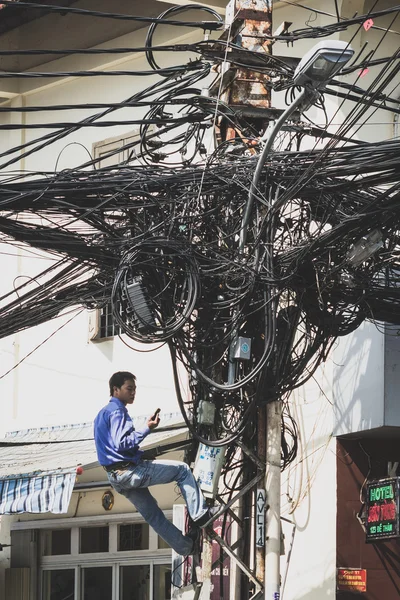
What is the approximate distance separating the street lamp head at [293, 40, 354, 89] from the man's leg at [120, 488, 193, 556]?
3557 millimetres

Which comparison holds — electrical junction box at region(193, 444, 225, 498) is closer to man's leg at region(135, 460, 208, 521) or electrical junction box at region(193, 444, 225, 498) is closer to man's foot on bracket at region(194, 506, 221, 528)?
man's leg at region(135, 460, 208, 521)

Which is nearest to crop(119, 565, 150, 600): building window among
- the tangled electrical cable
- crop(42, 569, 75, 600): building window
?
crop(42, 569, 75, 600): building window

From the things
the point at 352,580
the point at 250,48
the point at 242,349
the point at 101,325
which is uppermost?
the point at 250,48

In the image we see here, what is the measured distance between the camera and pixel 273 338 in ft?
30.8

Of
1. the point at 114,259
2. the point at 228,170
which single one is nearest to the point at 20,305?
the point at 114,259

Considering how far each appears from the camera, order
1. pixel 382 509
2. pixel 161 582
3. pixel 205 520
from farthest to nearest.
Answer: pixel 161 582 → pixel 382 509 → pixel 205 520

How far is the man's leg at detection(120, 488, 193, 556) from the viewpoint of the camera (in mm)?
9773

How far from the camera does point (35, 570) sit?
16109 mm

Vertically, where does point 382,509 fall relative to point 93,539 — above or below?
above

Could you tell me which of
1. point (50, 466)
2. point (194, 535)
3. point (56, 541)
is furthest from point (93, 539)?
point (194, 535)

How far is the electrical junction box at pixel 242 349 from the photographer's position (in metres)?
9.66

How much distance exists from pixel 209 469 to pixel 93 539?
633 cm

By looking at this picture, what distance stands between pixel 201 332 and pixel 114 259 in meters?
0.92

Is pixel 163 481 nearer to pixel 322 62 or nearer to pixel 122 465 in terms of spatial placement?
pixel 122 465
